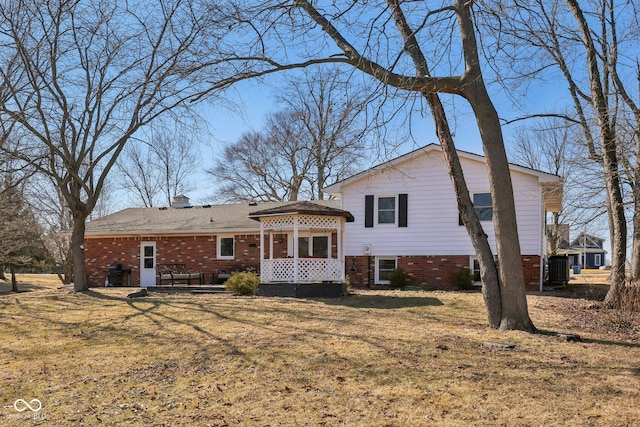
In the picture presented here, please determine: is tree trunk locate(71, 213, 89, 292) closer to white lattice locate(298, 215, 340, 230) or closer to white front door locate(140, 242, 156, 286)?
white front door locate(140, 242, 156, 286)

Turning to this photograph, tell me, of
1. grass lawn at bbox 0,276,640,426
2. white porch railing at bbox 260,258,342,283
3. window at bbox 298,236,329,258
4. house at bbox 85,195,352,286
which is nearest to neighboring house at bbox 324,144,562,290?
window at bbox 298,236,329,258

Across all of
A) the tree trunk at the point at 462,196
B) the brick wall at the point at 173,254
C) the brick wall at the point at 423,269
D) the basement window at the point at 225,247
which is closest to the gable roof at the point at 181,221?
the brick wall at the point at 173,254

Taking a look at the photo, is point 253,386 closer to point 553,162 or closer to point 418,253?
point 418,253

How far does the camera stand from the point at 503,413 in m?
5.39

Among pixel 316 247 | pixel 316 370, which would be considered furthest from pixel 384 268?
pixel 316 370

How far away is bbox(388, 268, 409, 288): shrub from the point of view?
1910cm

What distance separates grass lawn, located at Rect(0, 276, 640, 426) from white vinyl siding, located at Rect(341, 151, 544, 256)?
7139 mm

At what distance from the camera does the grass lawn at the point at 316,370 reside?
5.54m

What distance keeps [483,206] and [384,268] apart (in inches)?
167

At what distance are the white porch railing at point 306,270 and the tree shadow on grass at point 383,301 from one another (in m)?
0.84

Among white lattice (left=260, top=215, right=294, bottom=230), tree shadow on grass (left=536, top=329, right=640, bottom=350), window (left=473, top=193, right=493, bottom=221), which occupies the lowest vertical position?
tree shadow on grass (left=536, top=329, right=640, bottom=350)

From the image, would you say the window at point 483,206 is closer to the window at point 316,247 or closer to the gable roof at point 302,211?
the gable roof at point 302,211

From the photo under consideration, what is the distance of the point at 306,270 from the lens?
50.2 ft

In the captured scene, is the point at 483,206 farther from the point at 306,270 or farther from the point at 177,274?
the point at 177,274
